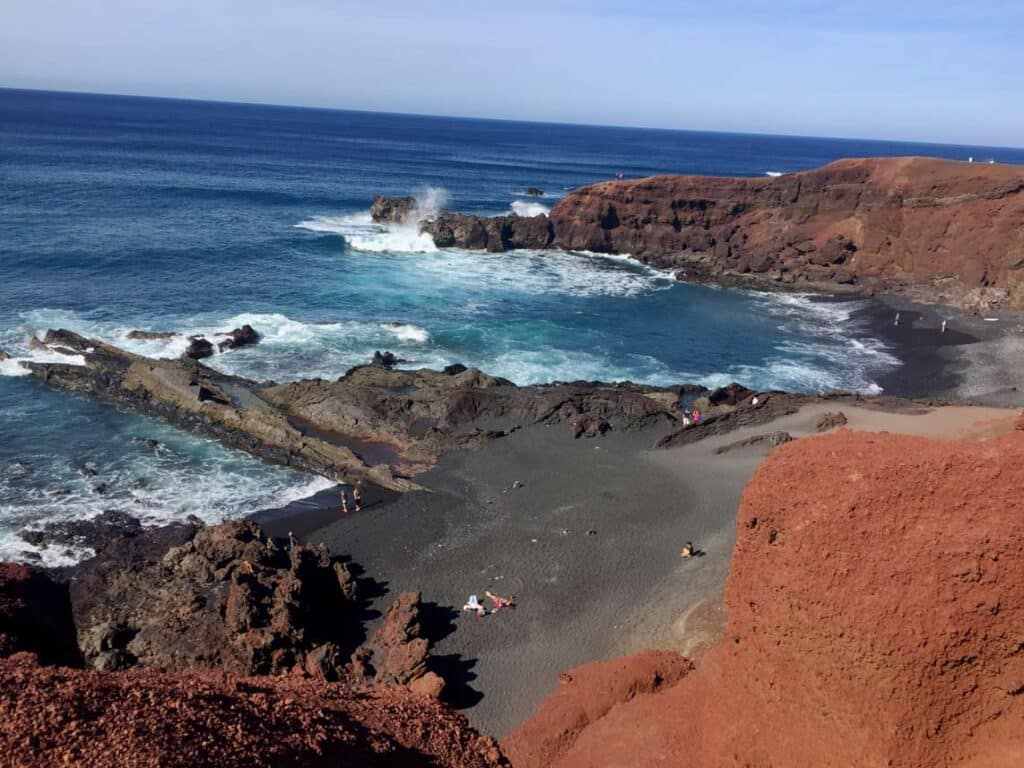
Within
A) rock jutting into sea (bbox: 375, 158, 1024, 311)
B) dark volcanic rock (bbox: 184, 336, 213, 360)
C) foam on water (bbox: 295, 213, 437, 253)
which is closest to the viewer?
dark volcanic rock (bbox: 184, 336, 213, 360)

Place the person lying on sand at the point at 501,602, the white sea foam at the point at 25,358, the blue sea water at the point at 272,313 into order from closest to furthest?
1. the person lying on sand at the point at 501,602
2. the blue sea water at the point at 272,313
3. the white sea foam at the point at 25,358

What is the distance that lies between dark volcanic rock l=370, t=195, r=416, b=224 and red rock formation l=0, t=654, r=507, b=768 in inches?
2639

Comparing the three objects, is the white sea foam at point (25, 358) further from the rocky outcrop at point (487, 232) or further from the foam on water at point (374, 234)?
the rocky outcrop at point (487, 232)

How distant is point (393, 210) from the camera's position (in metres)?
74.3

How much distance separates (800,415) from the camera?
3112cm

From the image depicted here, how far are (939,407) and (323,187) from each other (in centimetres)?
7973

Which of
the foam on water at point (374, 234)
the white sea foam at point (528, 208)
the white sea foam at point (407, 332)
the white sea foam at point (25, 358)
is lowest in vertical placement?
the white sea foam at point (25, 358)

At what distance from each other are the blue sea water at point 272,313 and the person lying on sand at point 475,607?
9.57m

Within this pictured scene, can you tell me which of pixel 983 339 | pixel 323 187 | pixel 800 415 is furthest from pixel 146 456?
pixel 323 187

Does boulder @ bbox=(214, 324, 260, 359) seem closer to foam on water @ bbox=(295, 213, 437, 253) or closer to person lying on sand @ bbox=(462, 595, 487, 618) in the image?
person lying on sand @ bbox=(462, 595, 487, 618)

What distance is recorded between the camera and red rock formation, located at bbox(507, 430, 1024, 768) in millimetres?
9859

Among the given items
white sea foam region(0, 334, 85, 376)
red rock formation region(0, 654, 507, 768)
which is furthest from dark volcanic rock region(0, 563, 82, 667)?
white sea foam region(0, 334, 85, 376)

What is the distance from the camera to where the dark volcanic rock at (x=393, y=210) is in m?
73.7

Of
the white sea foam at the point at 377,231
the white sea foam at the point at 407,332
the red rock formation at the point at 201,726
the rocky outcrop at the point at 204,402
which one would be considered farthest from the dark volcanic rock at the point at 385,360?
the white sea foam at the point at 377,231
